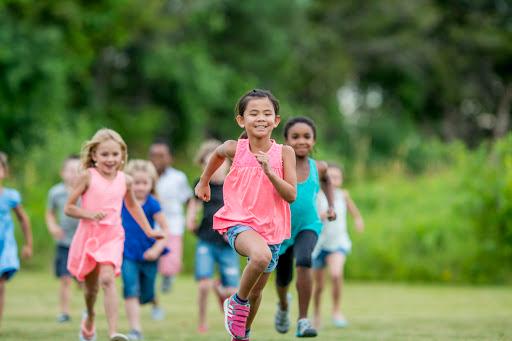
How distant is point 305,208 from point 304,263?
0.47m

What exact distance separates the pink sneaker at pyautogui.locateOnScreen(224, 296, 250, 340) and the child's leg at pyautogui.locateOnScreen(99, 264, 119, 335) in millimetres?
1724

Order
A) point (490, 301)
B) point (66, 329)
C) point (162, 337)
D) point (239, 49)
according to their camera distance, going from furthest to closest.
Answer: point (239, 49)
point (490, 301)
point (66, 329)
point (162, 337)

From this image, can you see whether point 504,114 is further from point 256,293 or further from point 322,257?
point 256,293

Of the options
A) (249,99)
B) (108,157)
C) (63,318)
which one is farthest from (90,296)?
(63,318)

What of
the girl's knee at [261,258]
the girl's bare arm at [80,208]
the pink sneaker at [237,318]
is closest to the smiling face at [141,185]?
the girl's bare arm at [80,208]

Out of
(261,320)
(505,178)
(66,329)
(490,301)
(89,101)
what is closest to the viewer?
(66,329)

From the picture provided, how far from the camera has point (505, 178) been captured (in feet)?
60.7

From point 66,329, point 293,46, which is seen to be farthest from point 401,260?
point 293,46

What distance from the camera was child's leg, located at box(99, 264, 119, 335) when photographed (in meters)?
9.57

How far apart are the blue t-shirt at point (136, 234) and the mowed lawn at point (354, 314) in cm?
84

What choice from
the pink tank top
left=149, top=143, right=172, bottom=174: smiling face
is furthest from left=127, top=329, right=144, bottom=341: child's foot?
Result: left=149, top=143, right=172, bottom=174: smiling face

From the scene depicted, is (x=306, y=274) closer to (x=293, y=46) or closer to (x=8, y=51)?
(x=8, y=51)

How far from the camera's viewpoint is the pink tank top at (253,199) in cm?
819

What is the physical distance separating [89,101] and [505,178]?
70.9 feet
